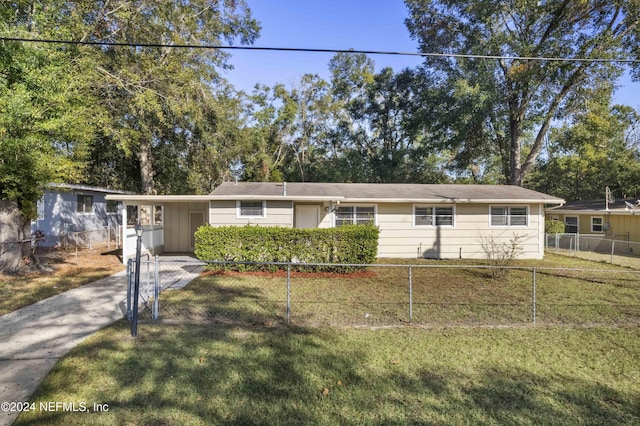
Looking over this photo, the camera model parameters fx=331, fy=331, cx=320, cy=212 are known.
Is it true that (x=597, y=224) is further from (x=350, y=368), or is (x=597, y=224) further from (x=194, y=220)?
(x=194, y=220)

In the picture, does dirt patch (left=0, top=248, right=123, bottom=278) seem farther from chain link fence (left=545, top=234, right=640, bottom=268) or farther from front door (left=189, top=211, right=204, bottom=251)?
chain link fence (left=545, top=234, right=640, bottom=268)

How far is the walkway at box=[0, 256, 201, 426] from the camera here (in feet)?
12.1

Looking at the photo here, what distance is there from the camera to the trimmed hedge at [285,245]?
9805mm

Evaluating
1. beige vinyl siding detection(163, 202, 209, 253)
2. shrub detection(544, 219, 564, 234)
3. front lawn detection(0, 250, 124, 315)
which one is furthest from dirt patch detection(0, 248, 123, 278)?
shrub detection(544, 219, 564, 234)

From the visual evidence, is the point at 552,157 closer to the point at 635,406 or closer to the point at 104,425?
the point at 635,406

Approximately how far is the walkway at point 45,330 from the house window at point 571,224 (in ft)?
75.8

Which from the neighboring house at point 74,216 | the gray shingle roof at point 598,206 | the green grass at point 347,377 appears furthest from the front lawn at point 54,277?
the gray shingle roof at point 598,206

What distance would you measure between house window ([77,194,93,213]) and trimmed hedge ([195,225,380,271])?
457 inches

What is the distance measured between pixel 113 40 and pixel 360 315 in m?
15.7

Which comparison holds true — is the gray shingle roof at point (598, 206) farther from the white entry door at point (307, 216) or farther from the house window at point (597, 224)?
the white entry door at point (307, 216)

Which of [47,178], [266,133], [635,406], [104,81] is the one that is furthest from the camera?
[266,133]

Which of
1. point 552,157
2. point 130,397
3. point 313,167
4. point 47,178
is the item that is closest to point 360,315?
point 130,397

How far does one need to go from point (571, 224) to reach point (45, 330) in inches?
1016

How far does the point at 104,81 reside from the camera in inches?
537
